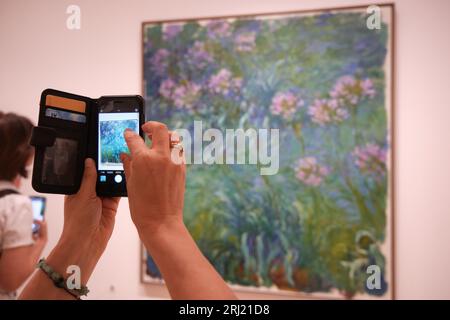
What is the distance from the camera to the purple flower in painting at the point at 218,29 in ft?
5.35

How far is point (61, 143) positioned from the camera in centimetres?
67

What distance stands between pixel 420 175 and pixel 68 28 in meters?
1.50

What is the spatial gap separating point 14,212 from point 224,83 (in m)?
0.87

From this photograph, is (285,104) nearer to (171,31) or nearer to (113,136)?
(171,31)

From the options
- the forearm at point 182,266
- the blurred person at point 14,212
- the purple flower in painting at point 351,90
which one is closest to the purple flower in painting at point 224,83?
the purple flower in painting at point 351,90

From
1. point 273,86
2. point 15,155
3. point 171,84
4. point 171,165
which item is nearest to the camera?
point 171,165

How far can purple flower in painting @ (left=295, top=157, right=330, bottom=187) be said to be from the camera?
5.03ft

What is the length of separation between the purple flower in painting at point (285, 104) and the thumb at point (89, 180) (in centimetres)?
100

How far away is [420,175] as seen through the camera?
1.47m

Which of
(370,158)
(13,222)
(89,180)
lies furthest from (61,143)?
(370,158)

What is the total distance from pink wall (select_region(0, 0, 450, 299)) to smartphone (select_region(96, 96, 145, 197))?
1010mm

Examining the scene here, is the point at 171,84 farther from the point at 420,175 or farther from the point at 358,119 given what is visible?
the point at 420,175

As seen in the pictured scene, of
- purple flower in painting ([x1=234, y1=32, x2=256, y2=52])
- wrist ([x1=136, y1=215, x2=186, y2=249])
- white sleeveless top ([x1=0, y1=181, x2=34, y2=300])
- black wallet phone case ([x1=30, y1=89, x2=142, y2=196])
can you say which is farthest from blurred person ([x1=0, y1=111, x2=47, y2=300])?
wrist ([x1=136, y1=215, x2=186, y2=249])
